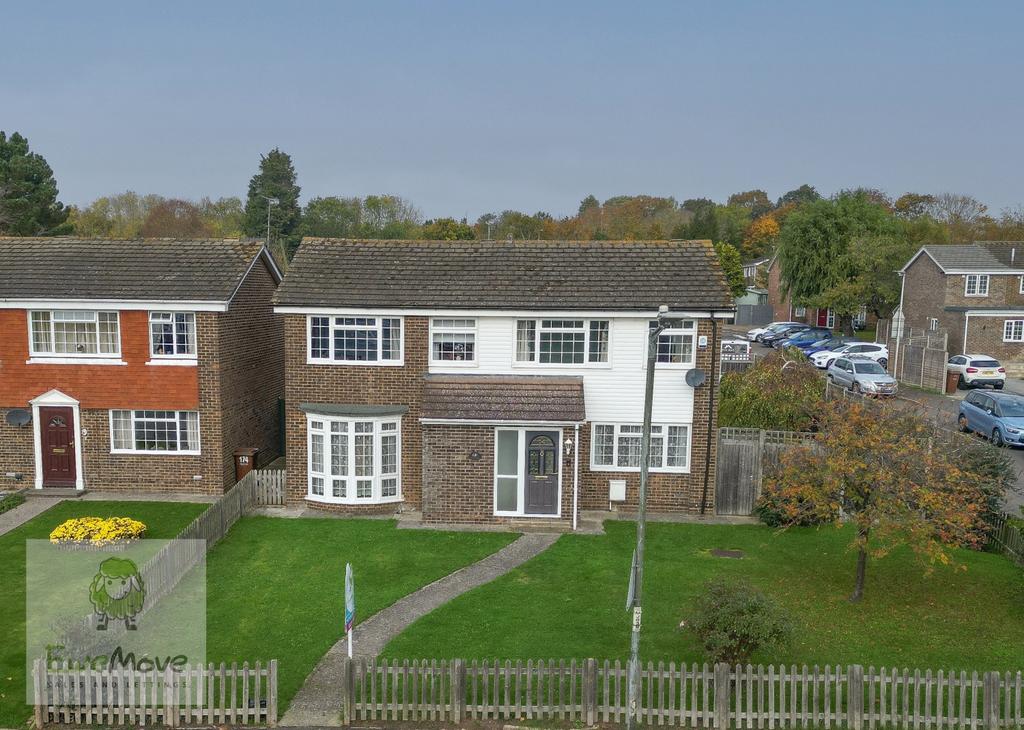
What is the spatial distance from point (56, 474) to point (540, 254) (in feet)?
49.1

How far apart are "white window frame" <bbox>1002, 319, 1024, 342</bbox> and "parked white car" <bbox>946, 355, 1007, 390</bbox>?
18.0 feet

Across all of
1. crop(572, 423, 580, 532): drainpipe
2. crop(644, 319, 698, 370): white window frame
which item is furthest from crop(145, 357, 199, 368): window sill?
crop(644, 319, 698, 370): white window frame

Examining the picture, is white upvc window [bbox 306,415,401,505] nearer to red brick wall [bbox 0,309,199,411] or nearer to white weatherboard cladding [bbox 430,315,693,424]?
white weatherboard cladding [bbox 430,315,693,424]

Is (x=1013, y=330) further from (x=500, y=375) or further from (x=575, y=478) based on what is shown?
(x=500, y=375)

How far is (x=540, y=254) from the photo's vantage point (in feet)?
73.6

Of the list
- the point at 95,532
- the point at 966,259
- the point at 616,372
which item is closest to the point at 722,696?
the point at 616,372

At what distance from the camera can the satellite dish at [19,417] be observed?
22.2 metres

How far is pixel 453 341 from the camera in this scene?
2109 centimetres

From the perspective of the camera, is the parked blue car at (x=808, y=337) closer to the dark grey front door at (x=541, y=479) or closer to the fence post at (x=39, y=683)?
the dark grey front door at (x=541, y=479)

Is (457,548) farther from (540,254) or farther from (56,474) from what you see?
(56,474)

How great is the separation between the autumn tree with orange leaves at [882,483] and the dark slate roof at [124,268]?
15.4 m

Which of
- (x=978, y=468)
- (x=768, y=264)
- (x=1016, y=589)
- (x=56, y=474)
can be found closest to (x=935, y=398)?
(x=978, y=468)

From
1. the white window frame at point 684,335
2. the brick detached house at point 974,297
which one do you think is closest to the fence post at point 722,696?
the white window frame at point 684,335

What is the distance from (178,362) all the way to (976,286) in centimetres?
4224
